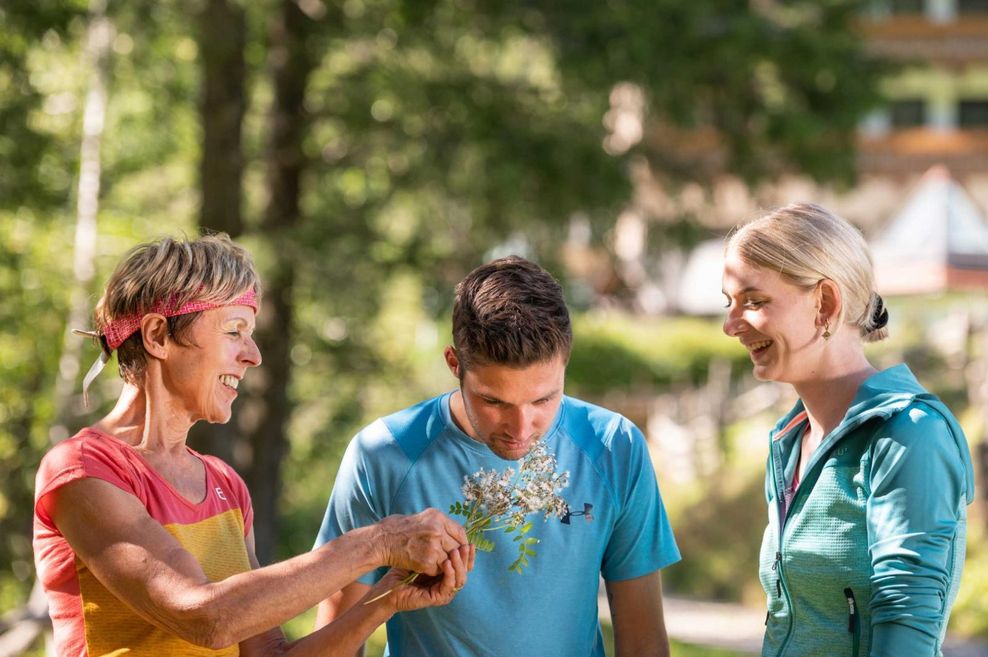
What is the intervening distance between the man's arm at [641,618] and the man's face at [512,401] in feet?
1.51

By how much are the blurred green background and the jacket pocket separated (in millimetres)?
7294

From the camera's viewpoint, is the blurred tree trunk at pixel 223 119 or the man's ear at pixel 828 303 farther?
the blurred tree trunk at pixel 223 119

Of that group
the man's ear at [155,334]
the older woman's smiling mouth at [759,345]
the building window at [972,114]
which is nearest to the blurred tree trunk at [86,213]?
the man's ear at [155,334]

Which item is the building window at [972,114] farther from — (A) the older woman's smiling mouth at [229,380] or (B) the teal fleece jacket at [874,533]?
(A) the older woman's smiling mouth at [229,380]

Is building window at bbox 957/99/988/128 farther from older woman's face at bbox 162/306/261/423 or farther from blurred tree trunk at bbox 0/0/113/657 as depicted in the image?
older woman's face at bbox 162/306/261/423

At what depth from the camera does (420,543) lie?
2.66 m

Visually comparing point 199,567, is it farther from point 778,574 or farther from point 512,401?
point 778,574

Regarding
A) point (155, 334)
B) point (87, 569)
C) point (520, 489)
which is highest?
point (155, 334)

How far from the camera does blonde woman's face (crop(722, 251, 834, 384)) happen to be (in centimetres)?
300

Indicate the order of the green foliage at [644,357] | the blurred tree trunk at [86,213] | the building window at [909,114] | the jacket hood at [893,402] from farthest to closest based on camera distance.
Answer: the building window at [909,114] < the green foliage at [644,357] < the blurred tree trunk at [86,213] < the jacket hood at [893,402]

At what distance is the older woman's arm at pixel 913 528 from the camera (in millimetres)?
2656

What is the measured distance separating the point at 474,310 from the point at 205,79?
29.4 ft

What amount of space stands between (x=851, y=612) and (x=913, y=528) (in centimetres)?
28

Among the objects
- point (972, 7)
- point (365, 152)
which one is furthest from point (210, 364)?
point (972, 7)
